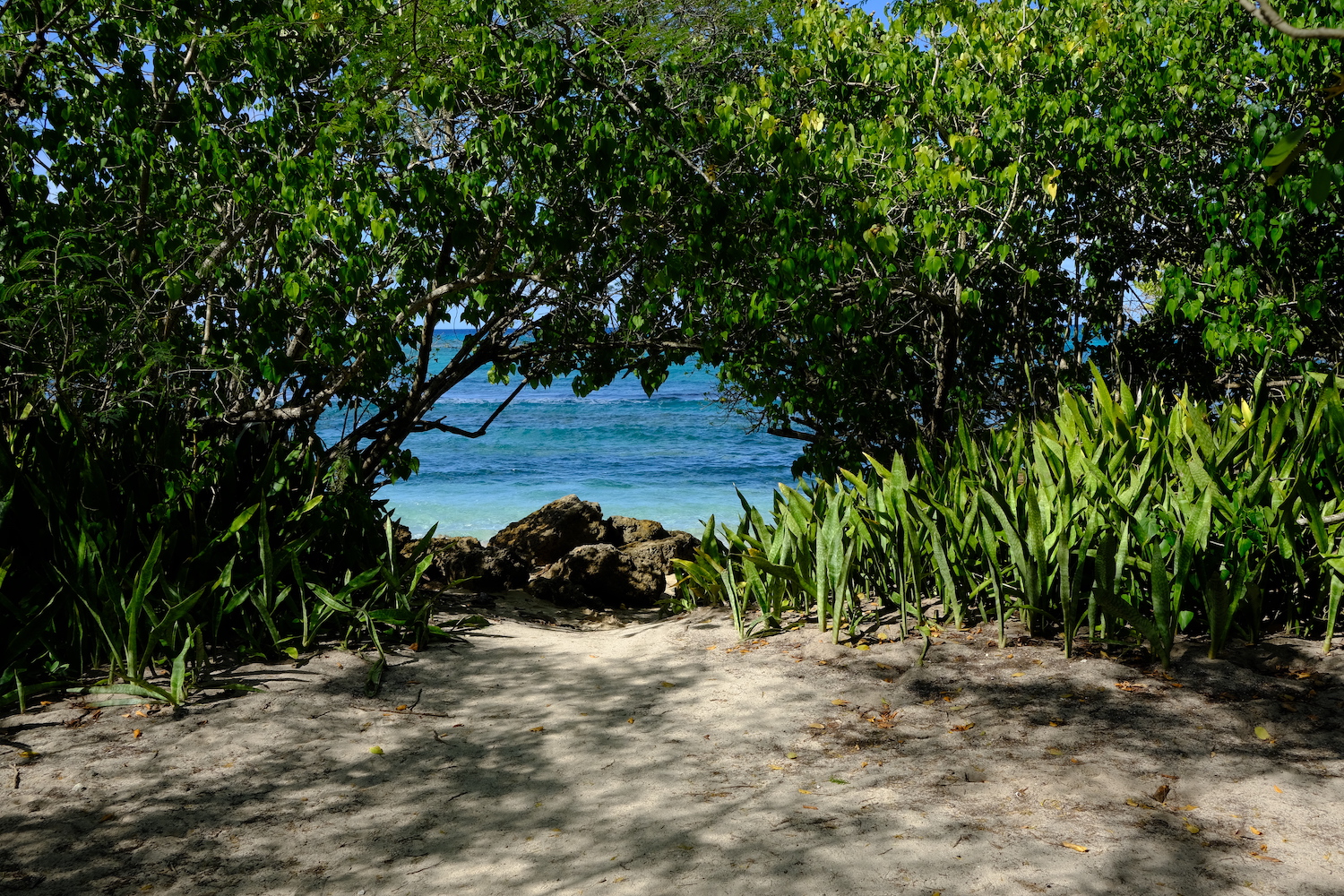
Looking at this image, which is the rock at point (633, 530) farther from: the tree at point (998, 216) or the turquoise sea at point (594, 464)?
the turquoise sea at point (594, 464)

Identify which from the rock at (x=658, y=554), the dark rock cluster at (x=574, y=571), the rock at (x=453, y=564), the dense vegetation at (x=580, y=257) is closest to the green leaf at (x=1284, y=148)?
the dense vegetation at (x=580, y=257)

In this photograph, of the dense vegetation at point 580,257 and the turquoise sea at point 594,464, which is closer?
the dense vegetation at point 580,257

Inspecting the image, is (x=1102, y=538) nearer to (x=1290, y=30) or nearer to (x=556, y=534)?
(x=1290, y=30)

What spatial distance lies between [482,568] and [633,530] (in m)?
3.19

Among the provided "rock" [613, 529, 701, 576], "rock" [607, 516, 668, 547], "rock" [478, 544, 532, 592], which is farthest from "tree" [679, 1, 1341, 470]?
"rock" [607, 516, 668, 547]

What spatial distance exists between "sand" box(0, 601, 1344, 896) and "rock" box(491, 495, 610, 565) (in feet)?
18.9

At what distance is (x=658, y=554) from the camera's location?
8969 mm

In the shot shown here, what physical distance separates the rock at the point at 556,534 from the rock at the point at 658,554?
118 centimetres

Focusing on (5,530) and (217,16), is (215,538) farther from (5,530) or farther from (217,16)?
(217,16)

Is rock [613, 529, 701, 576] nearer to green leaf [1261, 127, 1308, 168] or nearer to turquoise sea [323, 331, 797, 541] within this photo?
turquoise sea [323, 331, 797, 541]

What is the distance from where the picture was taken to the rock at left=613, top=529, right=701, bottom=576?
8750 millimetres

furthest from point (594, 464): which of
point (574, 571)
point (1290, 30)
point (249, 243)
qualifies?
point (1290, 30)

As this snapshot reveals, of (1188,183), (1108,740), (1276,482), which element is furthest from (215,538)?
(1188,183)

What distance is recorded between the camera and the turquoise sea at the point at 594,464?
820 inches
